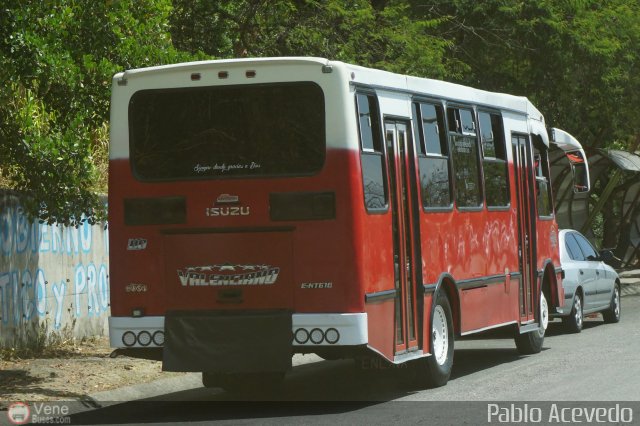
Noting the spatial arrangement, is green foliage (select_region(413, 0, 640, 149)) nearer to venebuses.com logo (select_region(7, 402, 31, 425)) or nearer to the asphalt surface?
the asphalt surface

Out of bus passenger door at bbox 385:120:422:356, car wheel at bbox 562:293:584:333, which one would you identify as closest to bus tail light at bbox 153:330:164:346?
bus passenger door at bbox 385:120:422:356

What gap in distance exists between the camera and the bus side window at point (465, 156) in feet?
45.6

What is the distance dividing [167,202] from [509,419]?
3.64 metres

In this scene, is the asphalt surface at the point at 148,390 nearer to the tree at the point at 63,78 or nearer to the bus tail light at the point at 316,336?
the tree at the point at 63,78

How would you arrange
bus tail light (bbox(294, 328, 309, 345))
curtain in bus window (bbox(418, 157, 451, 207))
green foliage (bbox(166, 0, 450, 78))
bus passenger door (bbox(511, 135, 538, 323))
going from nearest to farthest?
bus tail light (bbox(294, 328, 309, 345)) < curtain in bus window (bbox(418, 157, 451, 207)) < bus passenger door (bbox(511, 135, 538, 323)) < green foliage (bbox(166, 0, 450, 78))

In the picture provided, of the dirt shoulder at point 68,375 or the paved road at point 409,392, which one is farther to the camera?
the dirt shoulder at point 68,375

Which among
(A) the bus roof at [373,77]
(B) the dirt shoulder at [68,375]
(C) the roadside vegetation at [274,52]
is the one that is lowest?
(B) the dirt shoulder at [68,375]

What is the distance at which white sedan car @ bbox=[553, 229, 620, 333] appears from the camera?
1927 cm

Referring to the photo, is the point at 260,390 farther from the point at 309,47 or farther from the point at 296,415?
the point at 309,47

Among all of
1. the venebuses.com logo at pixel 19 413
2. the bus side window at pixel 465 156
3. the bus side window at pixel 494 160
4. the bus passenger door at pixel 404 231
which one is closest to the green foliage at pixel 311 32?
the bus side window at pixel 494 160

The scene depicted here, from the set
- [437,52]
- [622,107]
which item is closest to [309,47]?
[437,52]

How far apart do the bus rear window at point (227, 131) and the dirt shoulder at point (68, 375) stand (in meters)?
2.36

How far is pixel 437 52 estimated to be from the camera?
2294 centimetres

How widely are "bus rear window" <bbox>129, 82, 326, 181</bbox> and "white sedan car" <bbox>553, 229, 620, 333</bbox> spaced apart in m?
7.98
